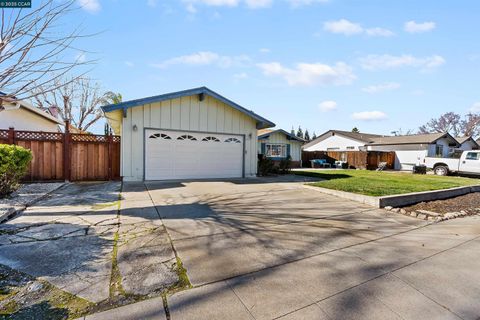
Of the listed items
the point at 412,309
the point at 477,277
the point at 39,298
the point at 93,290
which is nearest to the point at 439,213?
the point at 477,277

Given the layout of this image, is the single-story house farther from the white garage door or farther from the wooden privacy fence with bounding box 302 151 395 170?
the white garage door

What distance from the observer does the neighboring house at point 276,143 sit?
20.6 meters

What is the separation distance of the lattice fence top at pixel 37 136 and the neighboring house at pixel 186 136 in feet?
6.50

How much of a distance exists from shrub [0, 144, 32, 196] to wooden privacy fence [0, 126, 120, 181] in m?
2.36

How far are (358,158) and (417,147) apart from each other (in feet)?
21.3

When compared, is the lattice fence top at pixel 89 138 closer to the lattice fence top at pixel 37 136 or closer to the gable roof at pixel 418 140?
the lattice fence top at pixel 37 136

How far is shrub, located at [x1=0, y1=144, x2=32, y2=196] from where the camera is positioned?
586 centimetres

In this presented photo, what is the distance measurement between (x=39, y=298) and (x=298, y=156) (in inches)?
903

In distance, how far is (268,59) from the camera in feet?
35.8

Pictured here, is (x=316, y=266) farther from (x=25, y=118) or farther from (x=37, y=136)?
(x=25, y=118)

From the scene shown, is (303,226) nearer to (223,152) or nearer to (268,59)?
(223,152)

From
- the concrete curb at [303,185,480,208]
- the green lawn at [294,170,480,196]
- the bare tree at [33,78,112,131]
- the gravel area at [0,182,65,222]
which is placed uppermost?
the bare tree at [33,78,112,131]

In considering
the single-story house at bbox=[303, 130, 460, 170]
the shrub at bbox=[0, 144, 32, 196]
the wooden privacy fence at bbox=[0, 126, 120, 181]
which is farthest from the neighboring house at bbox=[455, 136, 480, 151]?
the shrub at bbox=[0, 144, 32, 196]

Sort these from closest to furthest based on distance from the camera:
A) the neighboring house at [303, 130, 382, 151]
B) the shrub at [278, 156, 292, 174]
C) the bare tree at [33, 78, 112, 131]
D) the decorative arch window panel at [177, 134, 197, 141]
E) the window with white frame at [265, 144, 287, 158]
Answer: the decorative arch window panel at [177, 134, 197, 141]
the shrub at [278, 156, 292, 174]
the window with white frame at [265, 144, 287, 158]
the bare tree at [33, 78, 112, 131]
the neighboring house at [303, 130, 382, 151]
